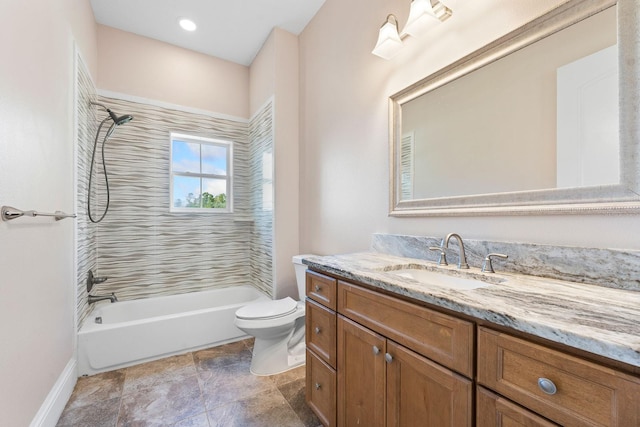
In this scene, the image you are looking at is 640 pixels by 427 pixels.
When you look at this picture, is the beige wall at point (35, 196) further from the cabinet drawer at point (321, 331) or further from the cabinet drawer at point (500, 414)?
the cabinet drawer at point (500, 414)

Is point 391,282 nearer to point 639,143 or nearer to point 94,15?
point 639,143

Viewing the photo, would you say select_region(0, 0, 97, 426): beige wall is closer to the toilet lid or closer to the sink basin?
the toilet lid

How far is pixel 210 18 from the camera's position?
2479mm

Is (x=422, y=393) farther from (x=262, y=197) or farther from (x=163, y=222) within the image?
(x=163, y=222)

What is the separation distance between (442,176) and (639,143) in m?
0.67

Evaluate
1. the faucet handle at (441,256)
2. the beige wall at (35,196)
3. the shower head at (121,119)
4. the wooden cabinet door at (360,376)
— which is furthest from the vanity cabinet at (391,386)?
the shower head at (121,119)

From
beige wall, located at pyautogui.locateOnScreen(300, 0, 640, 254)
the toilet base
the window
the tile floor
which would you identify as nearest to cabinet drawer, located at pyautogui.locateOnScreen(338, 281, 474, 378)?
beige wall, located at pyautogui.locateOnScreen(300, 0, 640, 254)

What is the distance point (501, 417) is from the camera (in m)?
Answer: 0.65

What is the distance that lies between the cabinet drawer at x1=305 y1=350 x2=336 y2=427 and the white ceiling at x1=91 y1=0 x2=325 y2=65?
265 cm

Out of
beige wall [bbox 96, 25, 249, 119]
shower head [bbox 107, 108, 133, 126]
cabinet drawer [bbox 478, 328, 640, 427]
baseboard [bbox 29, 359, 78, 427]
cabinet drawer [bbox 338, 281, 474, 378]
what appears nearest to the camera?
cabinet drawer [bbox 478, 328, 640, 427]

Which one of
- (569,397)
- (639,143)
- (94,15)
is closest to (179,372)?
(569,397)

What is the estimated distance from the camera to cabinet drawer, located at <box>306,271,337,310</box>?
128cm

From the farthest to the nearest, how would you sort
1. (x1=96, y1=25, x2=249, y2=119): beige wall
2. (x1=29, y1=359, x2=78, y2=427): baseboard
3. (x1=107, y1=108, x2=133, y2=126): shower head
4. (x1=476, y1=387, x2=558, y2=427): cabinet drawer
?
1. (x1=96, y1=25, x2=249, y2=119): beige wall
2. (x1=107, y1=108, x2=133, y2=126): shower head
3. (x1=29, y1=359, x2=78, y2=427): baseboard
4. (x1=476, y1=387, x2=558, y2=427): cabinet drawer

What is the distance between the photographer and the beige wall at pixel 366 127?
1036mm
